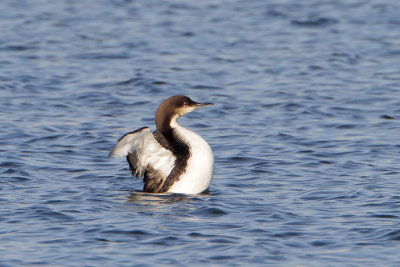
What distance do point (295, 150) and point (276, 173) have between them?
3.91 feet

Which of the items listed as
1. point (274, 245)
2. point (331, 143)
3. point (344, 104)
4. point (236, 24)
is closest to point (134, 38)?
point (236, 24)

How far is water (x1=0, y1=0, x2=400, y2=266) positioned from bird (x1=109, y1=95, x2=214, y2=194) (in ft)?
0.80

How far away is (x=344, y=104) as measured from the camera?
546 inches

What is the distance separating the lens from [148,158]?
30.4 feet

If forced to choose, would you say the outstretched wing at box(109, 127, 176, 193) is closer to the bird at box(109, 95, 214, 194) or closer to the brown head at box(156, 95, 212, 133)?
the bird at box(109, 95, 214, 194)

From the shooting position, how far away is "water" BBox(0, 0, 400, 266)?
7.51m

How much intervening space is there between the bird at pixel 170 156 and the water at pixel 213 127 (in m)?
0.24

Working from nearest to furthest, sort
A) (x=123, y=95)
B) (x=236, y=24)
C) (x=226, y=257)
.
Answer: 1. (x=226, y=257)
2. (x=123, y=95)
3. (x=236, y=24)

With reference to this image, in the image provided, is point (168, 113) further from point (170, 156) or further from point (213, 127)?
point (213, 127)

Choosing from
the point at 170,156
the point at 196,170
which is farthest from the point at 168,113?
the point at 196,170

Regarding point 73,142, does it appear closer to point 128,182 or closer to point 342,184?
point 128,182

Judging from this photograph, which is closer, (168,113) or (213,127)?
(168,113)

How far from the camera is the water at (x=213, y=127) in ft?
24.6

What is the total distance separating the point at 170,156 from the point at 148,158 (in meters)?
0.26
